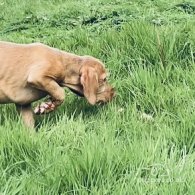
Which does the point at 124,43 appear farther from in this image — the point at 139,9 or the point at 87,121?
the point at 139,9

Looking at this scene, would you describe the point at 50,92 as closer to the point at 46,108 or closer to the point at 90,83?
the point at 46,108

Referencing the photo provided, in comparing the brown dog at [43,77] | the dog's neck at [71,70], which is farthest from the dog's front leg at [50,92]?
the dog's neck at [71,70]

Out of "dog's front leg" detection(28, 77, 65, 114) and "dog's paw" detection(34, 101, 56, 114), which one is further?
"dog's paw" detection(34, 101, 56, 114)

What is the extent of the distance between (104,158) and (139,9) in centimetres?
559

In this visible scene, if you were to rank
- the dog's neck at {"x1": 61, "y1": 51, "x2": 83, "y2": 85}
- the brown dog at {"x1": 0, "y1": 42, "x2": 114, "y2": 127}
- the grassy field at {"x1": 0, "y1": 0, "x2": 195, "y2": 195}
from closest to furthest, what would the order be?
the grassy field at {"x1": 0, "y1": 0, "x2": 195, "y2": 195} → the brown dog at {"x1": 0, "y1": 42, "x2": 114, "y2": 127} → the dog's neck at {"x1": 61, "y1": 51, "x2": 83, "y2": 85}

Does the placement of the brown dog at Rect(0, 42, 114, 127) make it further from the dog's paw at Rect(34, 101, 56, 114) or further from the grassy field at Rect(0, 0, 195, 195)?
the grassy field at Rect(0, 0, 195, 195)

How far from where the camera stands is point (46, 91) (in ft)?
16.4

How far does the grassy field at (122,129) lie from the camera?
352 cm

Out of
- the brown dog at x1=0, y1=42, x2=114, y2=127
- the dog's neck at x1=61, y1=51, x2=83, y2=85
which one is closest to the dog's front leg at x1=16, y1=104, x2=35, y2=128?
the brown dog at x1=0, y1=42, x2=114, y2=127

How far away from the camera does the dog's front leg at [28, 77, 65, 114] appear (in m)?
4.90

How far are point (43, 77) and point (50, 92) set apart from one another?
6.1 inches

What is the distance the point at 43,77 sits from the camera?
4.88 meters

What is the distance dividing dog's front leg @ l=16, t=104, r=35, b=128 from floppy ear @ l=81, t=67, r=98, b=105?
500 mm

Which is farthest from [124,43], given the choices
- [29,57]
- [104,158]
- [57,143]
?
[104,158]
